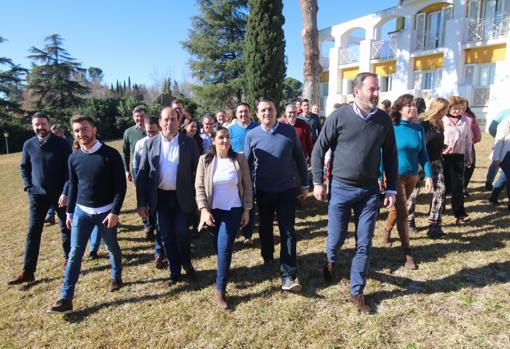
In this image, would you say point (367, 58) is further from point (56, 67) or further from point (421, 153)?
point (56, 67)

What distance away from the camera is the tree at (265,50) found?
1772 centimetres

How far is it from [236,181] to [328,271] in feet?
4.69

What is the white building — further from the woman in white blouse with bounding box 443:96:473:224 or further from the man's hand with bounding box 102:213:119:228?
the man's hand with bounding box 102:213:119:228

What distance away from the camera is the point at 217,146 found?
11.6 ft

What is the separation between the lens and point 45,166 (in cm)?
431

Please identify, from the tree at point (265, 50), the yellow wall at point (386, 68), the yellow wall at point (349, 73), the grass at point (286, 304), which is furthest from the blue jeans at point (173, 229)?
the yellow wall at point (349, 73)

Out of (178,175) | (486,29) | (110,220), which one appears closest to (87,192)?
(110,220)

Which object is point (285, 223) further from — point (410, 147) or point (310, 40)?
point (310, 40)

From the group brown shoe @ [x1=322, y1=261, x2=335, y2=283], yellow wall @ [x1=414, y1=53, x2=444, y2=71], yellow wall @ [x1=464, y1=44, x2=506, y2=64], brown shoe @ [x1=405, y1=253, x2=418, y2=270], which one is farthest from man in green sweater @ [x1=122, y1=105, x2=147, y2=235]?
yellow wall @ [x1=414, y1=53, x2=444, y2=71]

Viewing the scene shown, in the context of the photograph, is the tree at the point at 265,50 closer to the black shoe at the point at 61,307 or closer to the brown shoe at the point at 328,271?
the brown shoe at the point at 328,271

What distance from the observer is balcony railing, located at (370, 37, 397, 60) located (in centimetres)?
2296

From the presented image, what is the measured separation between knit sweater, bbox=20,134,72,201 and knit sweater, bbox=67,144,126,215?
0.79 metres

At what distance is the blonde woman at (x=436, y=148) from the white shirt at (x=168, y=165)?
317 centimetres

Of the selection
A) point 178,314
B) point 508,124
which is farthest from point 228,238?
point 508,124
